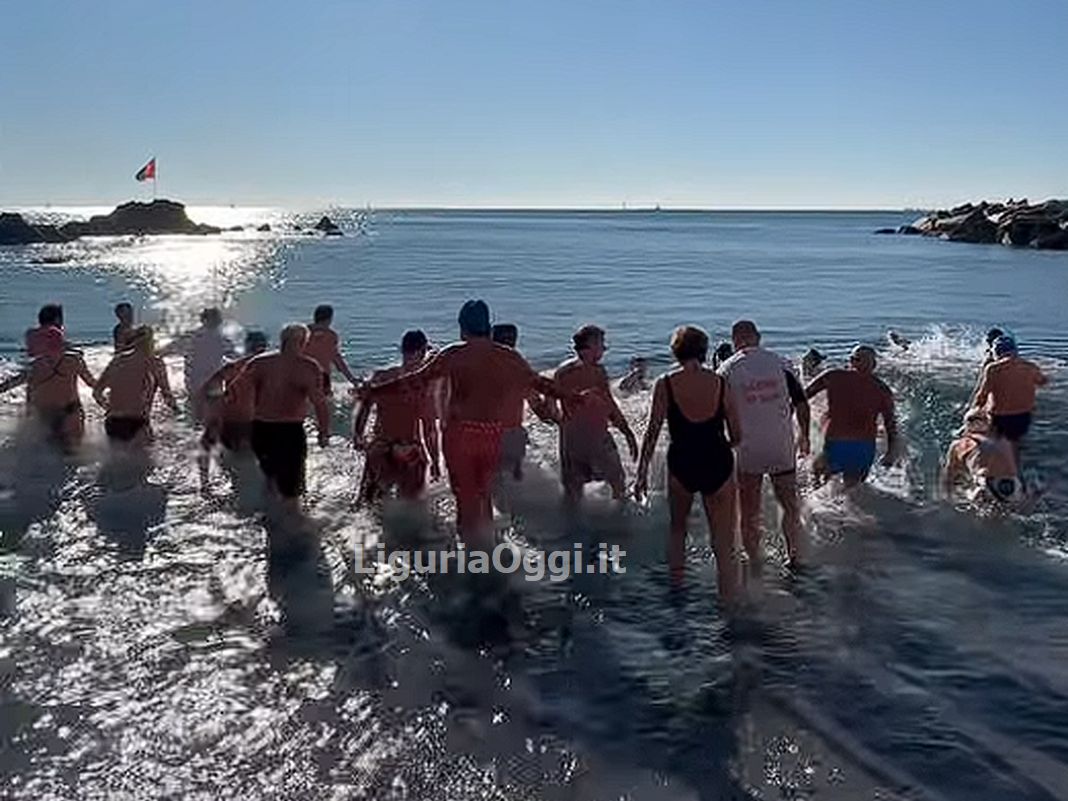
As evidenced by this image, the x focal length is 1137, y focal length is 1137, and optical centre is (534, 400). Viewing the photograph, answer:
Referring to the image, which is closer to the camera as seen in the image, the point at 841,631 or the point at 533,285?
the point at 841,631

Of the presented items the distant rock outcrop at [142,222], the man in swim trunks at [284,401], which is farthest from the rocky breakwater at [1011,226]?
the distant rock outcrop at [142,222]

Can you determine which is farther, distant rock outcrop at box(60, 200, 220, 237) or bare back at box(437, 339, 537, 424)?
distant rock outcrop at box(60, 200, 220, 237)

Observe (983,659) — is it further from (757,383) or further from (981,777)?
(757,383)

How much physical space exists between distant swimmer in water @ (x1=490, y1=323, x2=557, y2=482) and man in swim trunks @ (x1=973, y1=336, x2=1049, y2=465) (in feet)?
14.2

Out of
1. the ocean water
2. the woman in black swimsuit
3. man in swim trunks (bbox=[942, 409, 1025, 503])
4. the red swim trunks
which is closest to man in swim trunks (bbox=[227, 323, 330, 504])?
the ocean water

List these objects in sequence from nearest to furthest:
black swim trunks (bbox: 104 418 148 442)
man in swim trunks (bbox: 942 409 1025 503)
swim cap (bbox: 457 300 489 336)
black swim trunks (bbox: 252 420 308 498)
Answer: swim cap (bbox: 457 300 489 336) < black swim trunks (bbox: 252 420 308 498) < man in swim trunks (bbox: 942 409 1025 503) < black swim trunks (bbox: 104 418 148 442)

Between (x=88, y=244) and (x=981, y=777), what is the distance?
96.4 metres

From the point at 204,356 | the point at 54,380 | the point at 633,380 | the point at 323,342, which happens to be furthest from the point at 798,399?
the point at 54,380

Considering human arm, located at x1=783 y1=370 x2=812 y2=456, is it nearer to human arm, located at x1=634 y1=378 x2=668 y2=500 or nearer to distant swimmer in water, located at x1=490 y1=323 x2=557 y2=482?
human arm, located at x1=634 y1=378 x2=668 y2=500

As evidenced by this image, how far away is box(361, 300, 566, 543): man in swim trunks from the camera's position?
7586 mm

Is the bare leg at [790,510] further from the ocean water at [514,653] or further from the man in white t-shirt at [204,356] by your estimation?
the man in white t-shirt at [204,356]

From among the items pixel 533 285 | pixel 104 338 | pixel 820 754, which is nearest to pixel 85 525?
pixel 820 754

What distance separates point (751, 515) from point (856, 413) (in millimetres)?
2124

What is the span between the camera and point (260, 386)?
8828 mm
